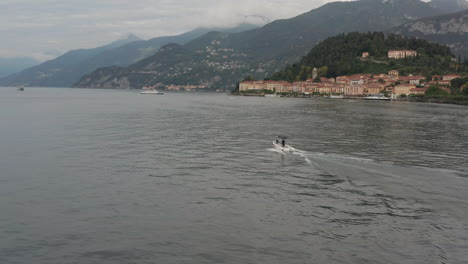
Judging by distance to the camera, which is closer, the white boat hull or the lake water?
the lake water

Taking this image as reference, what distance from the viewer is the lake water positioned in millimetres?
18703

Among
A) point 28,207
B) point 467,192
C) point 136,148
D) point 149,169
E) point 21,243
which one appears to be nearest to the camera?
point 21,243

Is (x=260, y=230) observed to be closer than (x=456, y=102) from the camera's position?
Yes

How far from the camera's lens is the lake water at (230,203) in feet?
61.4

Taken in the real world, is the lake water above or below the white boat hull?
below

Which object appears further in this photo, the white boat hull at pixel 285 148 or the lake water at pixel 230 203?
the white boat hull at pixel 285 148

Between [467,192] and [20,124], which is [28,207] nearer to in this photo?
[467,192]

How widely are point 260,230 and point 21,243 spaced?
11.2 metres

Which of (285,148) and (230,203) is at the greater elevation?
(285,148)

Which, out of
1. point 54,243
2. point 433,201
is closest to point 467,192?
point 433,201

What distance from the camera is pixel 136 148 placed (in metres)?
44.3

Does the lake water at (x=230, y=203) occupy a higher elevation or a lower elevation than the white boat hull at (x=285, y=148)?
lower

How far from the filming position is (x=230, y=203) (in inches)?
996

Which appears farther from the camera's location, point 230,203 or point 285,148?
point 285,148
